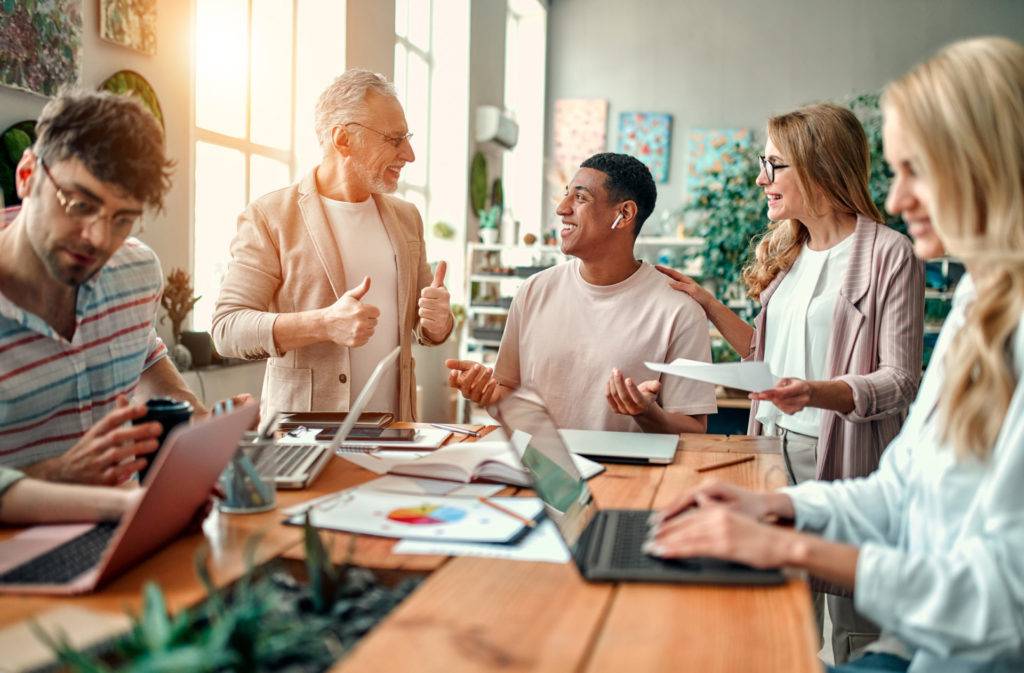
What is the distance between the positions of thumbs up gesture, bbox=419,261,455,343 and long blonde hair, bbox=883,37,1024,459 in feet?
4.87

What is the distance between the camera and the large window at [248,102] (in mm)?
4031

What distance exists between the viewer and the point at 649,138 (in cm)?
914

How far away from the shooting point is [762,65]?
8.96 meters

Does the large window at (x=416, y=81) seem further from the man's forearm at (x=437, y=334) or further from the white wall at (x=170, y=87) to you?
the man's forearm at (x=437, y=334)

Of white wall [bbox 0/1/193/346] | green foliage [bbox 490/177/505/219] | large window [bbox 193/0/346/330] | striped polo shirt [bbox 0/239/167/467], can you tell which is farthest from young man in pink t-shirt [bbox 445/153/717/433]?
green foliage [bbox 490/177/505/219]

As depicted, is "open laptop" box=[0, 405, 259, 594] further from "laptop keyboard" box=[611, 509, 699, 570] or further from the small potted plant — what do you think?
the small potted plant

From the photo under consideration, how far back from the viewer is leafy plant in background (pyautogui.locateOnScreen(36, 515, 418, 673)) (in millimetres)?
788

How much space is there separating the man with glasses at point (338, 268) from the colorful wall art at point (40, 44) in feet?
2.50

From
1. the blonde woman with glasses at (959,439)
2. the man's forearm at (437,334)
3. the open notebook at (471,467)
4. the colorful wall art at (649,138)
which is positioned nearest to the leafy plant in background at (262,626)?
the blonde woman with glasses at (959,439)

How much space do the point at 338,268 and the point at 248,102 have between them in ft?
7.10

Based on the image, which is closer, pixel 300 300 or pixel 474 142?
pixel 300 300

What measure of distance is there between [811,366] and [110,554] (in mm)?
1750

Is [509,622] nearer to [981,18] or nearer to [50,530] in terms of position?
[50,530]

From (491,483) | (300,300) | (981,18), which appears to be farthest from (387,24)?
(981,18)
